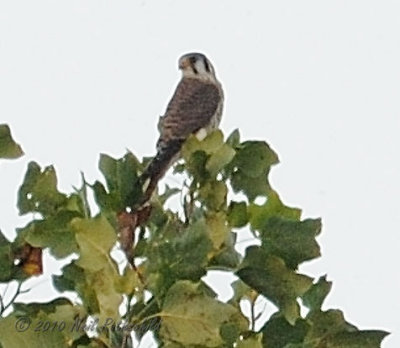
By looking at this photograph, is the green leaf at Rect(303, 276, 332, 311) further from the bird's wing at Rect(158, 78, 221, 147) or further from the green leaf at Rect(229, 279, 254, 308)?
the bird's wing at Rect(158, 78, 221, 147)

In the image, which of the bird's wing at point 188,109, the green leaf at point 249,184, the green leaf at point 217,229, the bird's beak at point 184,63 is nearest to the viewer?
the green leaf at point 217,229

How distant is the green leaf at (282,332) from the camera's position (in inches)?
87.9

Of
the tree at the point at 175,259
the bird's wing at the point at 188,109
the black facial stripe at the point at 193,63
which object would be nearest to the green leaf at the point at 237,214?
the tree at the point at 175,259

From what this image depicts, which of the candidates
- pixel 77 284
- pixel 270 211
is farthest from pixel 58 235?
pixel 270 211

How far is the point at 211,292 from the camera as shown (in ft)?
7.08

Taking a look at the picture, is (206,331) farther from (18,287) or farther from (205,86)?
(205,86)

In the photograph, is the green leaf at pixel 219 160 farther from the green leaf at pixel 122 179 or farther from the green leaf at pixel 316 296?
the green leaf at pixel 316 296

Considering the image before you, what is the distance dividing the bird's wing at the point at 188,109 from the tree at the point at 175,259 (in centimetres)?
257

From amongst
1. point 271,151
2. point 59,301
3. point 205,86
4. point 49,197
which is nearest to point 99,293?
point 59,301

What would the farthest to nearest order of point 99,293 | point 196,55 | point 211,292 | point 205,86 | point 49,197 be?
point 196,55, point 205,86, point 49,197, point 211,292, point 99,293

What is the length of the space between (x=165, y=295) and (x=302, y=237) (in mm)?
334

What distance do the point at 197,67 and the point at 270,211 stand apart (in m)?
4.06

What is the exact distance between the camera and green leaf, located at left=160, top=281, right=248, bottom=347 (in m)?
1.96

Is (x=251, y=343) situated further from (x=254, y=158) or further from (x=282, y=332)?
(x=254, y=158)
